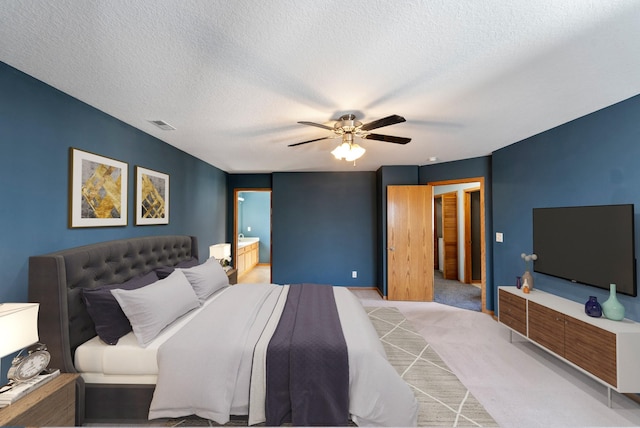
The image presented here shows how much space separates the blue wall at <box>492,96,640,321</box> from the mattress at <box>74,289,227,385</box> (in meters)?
3.87

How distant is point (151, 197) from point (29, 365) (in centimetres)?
189

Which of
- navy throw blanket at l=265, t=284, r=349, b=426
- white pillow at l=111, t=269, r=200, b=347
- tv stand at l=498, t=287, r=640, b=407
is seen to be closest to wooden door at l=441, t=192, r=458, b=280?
tv stand at l=498, t=287, r=640, b=407

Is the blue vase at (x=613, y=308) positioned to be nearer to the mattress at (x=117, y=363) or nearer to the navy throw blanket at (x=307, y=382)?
the navy throw blanket at (x=307, y=382)

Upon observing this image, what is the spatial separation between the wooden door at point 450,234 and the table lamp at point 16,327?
22.2 ft

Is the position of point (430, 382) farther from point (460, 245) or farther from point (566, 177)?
point (460, 245)

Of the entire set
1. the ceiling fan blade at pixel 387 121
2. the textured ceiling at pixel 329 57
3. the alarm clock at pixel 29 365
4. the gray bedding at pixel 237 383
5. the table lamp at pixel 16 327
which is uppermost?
the textured ceiling at pixel 329 57

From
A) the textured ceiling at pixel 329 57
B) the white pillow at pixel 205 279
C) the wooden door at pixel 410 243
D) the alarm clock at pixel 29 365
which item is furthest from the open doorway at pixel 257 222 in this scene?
the alarm clock at pixel 29 365

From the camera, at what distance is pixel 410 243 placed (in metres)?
4.52

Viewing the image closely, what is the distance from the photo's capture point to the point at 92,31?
4.31ft

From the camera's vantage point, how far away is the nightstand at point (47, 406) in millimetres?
1265

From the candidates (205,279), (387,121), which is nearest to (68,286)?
(205,279)

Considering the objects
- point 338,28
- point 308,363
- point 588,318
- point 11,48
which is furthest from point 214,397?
point 588,318

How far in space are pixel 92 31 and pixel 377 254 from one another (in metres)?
4.91

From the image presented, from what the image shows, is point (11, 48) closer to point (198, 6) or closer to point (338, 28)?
point (198, 6)
